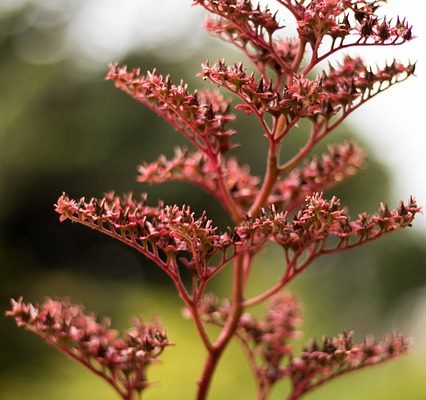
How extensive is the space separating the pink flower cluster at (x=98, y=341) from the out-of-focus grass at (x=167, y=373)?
8.06 ft

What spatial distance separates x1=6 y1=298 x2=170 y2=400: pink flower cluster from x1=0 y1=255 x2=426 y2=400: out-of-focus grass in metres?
2.46

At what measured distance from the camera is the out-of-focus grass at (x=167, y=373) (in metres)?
4.22

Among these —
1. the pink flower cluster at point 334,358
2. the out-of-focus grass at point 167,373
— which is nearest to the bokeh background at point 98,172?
the out-of-focus grass at point 167,373

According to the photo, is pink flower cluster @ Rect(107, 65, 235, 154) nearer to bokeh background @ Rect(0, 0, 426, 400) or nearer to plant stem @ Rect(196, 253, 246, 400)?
plant stem @ Rect(196, 253, 246, 400)

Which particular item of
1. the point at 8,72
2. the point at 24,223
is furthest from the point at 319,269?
the point at 8,72

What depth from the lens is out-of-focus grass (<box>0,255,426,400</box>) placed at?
13.8 feet

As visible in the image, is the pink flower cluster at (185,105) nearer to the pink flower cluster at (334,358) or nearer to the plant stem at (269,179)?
the plant stem at (269,179)

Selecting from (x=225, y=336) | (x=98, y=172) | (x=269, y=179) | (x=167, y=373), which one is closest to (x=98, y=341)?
(x=225, y=336)

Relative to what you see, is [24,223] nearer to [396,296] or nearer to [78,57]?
[78,57]

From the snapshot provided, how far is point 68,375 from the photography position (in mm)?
5262

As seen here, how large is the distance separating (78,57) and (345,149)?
665 cm

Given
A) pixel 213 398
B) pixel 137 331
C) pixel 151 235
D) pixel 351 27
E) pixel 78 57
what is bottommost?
pixel 213 398

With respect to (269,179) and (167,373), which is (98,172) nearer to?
(167,373)

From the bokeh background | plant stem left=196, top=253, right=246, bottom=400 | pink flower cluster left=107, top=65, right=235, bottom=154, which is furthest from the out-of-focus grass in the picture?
pink flower cluster left=107, top=65, right=235, bottom=154
